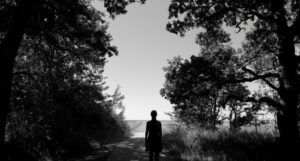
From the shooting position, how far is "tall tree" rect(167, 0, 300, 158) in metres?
12.2

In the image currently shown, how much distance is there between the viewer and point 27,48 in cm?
1443

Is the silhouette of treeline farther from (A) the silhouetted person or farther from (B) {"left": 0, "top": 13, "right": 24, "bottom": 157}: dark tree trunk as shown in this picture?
(A) the silhouetted person

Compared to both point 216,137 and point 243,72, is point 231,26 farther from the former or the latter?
point 216,137

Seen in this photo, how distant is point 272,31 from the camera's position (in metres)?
13.0

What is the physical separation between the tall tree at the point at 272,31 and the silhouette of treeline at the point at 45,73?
4.12 meters

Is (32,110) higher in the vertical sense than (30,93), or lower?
lower

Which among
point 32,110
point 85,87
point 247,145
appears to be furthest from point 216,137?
point 32,110

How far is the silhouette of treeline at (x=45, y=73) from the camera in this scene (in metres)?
10.0

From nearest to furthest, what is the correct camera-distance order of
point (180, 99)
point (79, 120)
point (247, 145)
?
1. point (247, 145)
2. point (180, 99)
3. point (79, 120)

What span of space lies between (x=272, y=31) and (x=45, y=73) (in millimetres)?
13955

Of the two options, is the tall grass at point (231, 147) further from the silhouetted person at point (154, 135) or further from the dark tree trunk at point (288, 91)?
the silhouetted person at point (154, 135)

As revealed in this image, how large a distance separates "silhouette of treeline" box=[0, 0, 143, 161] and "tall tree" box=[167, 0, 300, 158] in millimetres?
4115

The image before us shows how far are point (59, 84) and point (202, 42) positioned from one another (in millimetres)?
10049

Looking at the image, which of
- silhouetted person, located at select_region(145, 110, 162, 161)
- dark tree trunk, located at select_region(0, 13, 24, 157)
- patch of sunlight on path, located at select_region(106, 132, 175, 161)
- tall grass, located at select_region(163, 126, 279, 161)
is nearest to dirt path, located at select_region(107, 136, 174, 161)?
patch of sunlight on path, located at select_region(106, 132, 175, 161)
